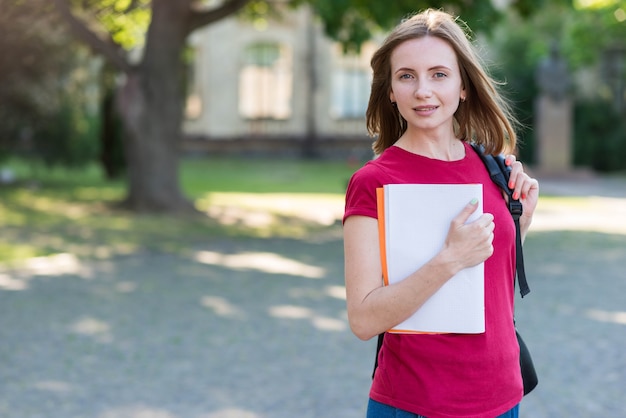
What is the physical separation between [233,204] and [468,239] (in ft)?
57.5

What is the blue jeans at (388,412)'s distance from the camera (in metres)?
2.38

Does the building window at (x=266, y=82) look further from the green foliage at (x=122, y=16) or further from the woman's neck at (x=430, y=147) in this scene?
the woman's neck at (x=430, y=147)

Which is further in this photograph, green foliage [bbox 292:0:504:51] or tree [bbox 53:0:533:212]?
tree [bbox 53:0:533:212]

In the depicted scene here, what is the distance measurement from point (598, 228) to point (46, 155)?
620 inches

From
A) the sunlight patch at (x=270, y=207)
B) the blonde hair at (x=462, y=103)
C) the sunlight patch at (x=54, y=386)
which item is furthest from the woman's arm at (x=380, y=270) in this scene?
the sunlight patch at (x=270, y=207)

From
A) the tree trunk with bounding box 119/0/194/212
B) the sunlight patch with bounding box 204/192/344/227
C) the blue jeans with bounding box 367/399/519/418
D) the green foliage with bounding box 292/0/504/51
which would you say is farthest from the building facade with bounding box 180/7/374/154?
the blue jeans with bounding box 367/399/519/418

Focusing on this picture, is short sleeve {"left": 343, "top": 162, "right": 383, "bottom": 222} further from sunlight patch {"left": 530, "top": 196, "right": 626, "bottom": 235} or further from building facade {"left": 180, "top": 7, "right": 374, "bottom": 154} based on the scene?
building facade {"left": 180, "top": 7, "right": 374, "bottom": 154}

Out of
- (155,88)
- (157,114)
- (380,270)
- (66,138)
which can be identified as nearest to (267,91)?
(66,138)

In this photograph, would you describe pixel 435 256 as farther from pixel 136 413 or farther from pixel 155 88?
pixel 155 88

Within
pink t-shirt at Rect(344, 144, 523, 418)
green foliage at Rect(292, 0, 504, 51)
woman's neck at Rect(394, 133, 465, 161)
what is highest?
green foliage at Rect(292, 0, 504, 51)

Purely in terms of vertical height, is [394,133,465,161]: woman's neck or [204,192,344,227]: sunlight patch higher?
[394,133,465,161]: woman's neck

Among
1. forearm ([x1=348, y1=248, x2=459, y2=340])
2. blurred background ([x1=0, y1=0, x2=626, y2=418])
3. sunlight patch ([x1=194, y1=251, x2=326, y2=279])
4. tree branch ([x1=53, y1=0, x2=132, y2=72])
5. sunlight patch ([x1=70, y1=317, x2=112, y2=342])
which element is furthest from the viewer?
tree branch ([x1=53, y1=0, x2=132, y2=72])

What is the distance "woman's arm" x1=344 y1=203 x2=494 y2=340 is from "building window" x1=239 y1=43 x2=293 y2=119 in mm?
37719

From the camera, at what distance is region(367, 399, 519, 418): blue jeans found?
2.38m
